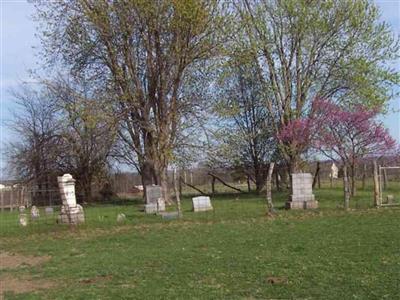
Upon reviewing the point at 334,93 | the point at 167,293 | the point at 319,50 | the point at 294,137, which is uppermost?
the point at 319,50

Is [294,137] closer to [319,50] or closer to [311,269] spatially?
[319,50]

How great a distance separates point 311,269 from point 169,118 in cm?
2488

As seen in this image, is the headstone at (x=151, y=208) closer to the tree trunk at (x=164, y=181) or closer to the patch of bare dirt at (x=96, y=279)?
the tree trunk at (x=164, y=181)

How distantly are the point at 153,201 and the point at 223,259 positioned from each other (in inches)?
664

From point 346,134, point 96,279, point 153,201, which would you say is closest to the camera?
point 96,279

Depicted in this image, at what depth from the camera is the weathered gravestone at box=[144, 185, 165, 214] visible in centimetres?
2758

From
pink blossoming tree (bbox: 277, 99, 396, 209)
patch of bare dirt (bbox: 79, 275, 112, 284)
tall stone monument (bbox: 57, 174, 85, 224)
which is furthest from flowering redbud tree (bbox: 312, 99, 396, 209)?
patch of bare dirt (bbox: 79, 275, 112, 284)

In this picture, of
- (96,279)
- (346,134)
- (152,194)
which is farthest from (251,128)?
(96,279)

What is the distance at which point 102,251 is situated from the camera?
14.3 m

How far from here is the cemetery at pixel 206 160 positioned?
33.3ft

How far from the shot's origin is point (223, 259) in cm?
1145

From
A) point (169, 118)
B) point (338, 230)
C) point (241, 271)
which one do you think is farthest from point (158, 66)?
point (241, 271)

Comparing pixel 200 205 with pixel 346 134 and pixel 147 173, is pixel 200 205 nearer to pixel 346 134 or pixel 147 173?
pixel 346 134

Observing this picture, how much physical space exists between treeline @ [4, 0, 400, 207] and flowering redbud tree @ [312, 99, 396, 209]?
8cm
